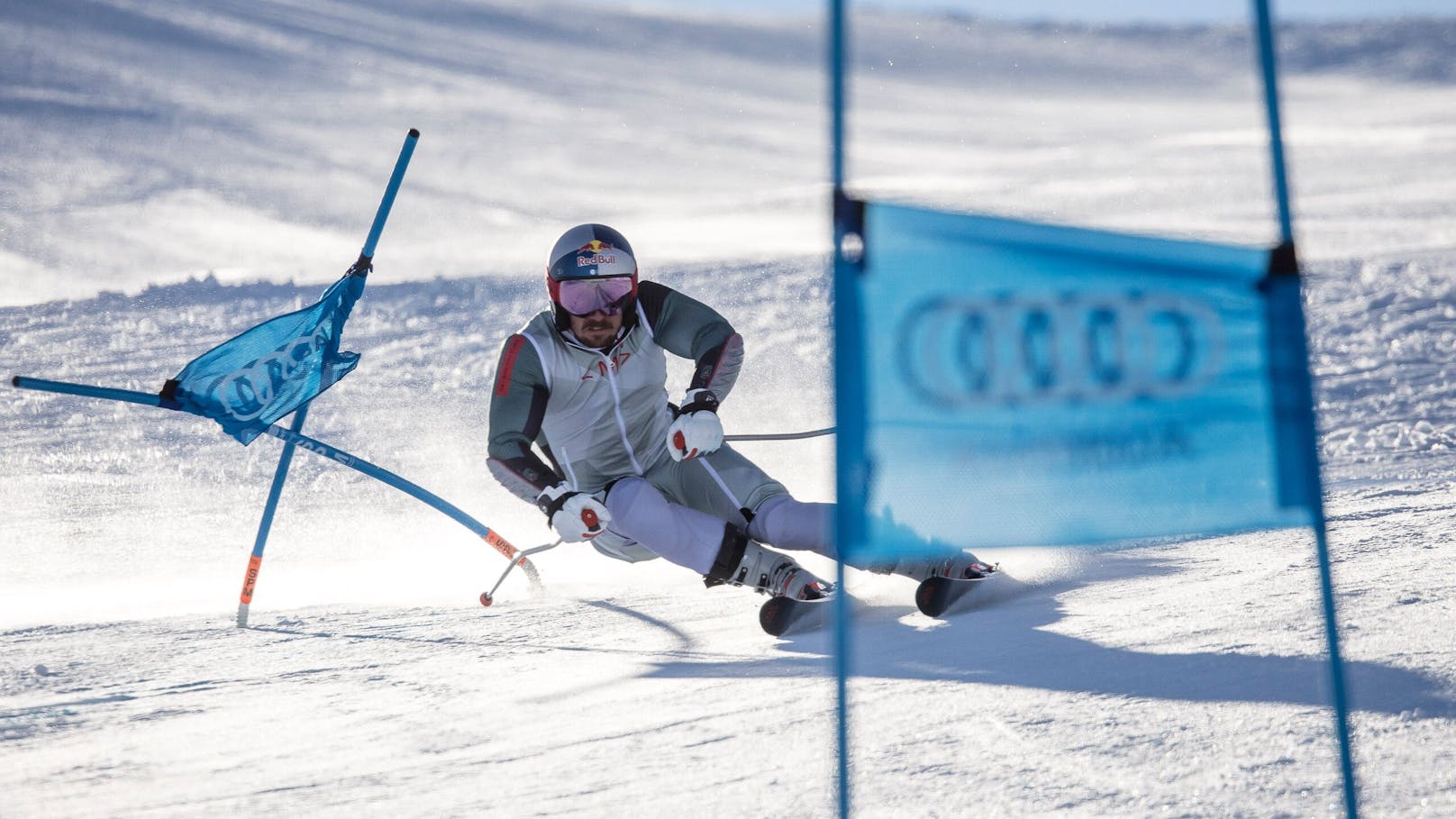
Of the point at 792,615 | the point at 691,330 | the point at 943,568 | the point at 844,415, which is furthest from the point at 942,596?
the point at 844,415

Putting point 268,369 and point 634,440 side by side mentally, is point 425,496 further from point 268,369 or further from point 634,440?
point 634,440

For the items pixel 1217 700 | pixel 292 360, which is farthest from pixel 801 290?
pixel 1217 700

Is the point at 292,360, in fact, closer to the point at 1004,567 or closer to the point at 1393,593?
the point at 1004,567

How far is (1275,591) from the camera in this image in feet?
13.2

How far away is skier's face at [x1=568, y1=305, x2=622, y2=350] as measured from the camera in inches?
179

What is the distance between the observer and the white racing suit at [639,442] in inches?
175

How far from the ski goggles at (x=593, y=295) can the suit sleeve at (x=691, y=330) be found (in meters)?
0.19

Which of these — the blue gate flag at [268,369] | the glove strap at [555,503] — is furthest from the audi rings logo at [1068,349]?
the blue gate flag at [268,369]

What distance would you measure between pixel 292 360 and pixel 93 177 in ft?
50.2

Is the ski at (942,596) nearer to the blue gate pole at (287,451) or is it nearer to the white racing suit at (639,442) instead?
the white racing suit at (639,442)

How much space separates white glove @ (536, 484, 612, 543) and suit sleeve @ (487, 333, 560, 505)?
14cm

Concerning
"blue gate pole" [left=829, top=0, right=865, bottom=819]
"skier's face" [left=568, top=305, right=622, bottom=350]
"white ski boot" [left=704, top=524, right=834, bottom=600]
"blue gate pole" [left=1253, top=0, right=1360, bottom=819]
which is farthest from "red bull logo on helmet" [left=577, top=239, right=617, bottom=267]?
"blue gate pole" [left=1253, top=0, right=1360, bottom=819]

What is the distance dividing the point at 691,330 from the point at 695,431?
17.9 inches

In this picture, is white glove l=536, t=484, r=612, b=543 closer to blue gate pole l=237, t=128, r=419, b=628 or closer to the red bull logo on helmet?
the red bull logo on helmet
